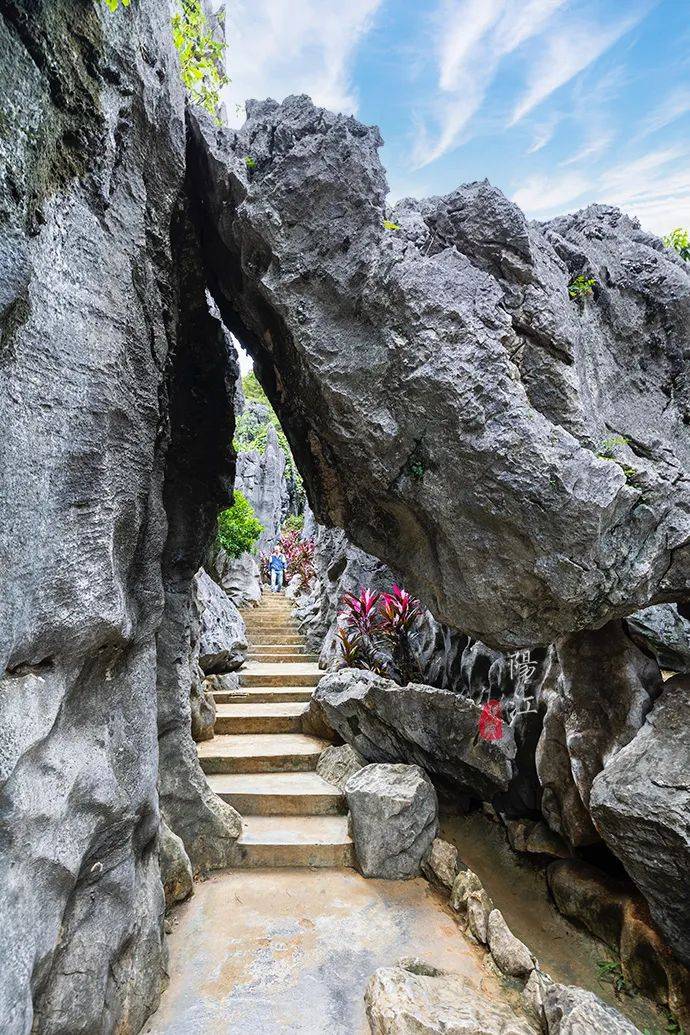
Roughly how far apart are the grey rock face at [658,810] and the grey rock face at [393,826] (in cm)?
152

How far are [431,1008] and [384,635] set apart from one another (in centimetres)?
491

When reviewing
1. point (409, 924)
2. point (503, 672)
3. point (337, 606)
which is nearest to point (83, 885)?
point (409, 924)

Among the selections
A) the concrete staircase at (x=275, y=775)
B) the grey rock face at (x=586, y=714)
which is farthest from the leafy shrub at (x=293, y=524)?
the grey rock face at (x=586, y=714)

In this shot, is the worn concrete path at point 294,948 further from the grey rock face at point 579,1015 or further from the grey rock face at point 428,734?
the grey rock face at point 428,734

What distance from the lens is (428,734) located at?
18.4 feet

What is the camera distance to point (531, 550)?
11.2 feet

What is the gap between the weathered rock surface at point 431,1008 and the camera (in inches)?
109

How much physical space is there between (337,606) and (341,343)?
24.3ft

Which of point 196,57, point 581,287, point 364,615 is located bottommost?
point 364,615

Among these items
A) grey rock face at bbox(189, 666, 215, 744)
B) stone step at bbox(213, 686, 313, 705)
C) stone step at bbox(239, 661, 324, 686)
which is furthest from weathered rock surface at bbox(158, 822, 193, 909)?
stone step at bbox(239, 661, 324, 686)

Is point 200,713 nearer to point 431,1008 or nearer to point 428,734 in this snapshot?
point 428,734

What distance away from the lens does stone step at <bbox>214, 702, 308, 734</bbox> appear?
728 cm

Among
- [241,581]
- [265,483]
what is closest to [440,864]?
[241,581]

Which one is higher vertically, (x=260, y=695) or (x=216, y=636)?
(x=216, y=636)
